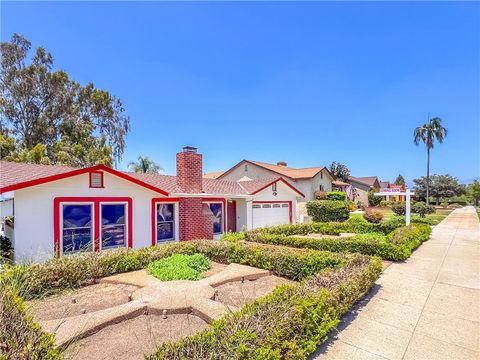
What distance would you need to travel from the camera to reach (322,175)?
35.3 metres

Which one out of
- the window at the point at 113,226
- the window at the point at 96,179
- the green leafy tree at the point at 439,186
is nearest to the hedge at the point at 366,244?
the window at the point at 113,226

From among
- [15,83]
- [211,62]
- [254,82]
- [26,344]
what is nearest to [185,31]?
[211,62]

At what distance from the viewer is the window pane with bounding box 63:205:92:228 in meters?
9.96

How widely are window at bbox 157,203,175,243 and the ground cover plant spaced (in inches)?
131

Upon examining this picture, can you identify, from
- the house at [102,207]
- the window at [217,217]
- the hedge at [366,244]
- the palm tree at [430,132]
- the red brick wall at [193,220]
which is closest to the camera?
the house at [102,207]

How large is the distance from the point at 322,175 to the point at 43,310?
108ft

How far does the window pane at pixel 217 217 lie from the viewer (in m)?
16.2

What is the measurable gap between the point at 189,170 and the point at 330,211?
16.2 meters

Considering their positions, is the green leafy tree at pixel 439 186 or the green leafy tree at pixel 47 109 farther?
the green leafy tree at pixel 439 186

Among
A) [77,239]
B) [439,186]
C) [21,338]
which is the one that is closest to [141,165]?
[77,239]

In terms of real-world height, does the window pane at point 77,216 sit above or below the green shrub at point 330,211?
above

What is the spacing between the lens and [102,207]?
1077 centimetres

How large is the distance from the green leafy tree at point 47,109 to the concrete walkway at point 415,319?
25.3 m

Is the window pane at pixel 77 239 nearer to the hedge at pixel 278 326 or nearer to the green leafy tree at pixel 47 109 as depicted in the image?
the hedge at pixel 278 326
